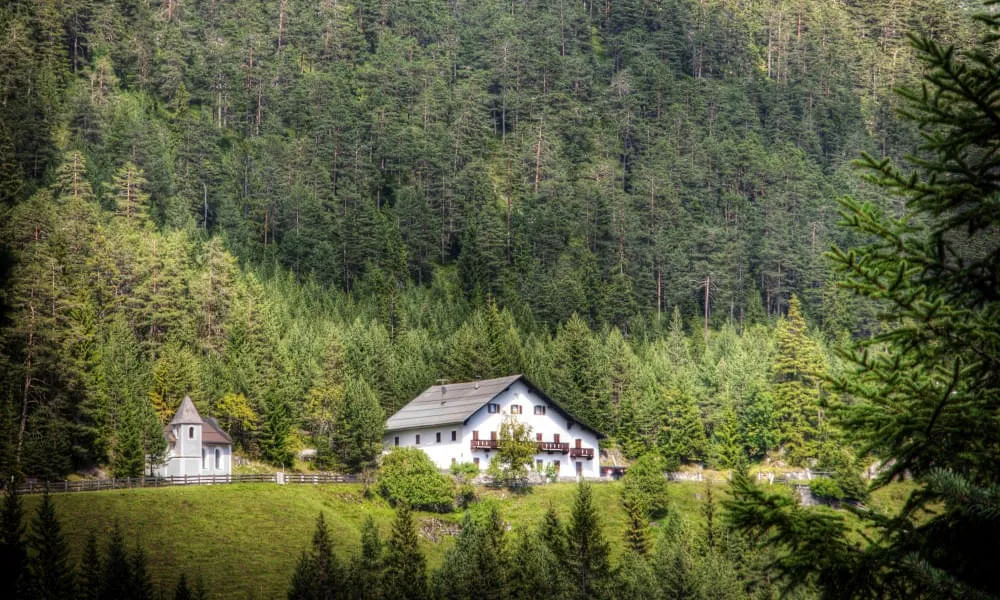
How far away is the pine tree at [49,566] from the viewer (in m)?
63.6

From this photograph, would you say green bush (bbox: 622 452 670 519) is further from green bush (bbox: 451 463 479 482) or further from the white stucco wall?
the white stucco wall

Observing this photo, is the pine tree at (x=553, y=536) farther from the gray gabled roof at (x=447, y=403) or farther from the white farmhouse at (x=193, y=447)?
the white farmhouse at (x=193, y=447)

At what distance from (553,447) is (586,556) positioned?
37021mm

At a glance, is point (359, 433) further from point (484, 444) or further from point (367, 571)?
point (367, 571)

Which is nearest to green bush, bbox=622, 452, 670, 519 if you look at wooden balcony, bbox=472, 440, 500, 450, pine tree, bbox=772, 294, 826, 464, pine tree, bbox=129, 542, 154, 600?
wooden balcony, bbox=472, 440, 500, 450

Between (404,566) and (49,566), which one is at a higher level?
(49,566)

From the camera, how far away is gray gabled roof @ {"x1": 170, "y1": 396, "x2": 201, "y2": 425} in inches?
3868

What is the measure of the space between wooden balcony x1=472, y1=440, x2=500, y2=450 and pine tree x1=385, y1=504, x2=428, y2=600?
30241mm

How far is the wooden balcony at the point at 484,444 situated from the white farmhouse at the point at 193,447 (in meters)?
22.0

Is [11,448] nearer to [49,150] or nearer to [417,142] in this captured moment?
[49,150]

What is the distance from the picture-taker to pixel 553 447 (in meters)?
114

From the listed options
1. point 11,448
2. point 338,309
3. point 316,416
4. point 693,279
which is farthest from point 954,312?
point 693,279

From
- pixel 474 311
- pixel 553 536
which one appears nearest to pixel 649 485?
pixel 553 536

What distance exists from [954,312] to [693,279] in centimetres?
16948
